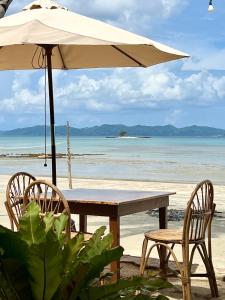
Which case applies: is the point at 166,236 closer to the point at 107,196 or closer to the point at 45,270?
the point at 107,196

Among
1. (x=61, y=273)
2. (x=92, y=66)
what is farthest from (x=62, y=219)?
(x=92, y=66)

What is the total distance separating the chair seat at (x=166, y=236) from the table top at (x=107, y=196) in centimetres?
32

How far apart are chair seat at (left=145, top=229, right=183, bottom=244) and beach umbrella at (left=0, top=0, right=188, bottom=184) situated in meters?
1.49

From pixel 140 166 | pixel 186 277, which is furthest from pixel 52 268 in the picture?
pixel 140 166

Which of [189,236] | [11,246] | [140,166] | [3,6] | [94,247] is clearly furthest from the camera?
[140,166]

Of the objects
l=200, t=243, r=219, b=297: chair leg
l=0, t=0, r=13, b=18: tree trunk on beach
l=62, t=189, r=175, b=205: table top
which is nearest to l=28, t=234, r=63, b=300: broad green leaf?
l=62, t=189, r=175, b=205: table top

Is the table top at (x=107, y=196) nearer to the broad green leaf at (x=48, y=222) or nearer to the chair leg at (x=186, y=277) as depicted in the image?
the chair leg at (x=186, y=277)

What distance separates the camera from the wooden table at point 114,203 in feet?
15.6

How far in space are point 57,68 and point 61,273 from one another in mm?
6097

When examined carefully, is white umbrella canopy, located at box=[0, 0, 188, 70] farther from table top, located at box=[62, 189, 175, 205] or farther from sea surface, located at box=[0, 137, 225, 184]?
sea surface, located at box=[0, 137, 225, 184]

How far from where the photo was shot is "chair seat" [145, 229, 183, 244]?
14.9 feet

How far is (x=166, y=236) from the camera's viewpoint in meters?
4.67

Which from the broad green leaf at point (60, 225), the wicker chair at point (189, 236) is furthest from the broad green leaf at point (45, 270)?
the wicker chair at point (189, 236)

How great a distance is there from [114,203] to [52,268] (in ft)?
10.6
